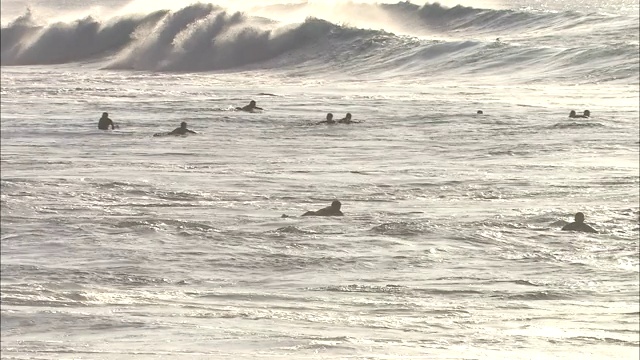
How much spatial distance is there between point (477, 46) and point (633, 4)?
463 inches

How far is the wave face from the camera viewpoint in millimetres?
36219

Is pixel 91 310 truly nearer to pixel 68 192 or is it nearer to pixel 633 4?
pixel 68 192

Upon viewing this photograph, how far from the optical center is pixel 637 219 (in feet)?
52.8

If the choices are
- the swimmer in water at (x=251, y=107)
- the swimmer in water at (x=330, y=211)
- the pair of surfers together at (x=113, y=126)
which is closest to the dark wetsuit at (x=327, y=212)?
the swimmer in water at (x=330, y=211)

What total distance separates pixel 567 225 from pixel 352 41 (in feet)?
96.1

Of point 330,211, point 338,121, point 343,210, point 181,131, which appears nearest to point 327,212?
point 330,211

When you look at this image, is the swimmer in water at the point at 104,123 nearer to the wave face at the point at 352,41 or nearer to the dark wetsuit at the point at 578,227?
the dark wetsuit at the point at 578,227

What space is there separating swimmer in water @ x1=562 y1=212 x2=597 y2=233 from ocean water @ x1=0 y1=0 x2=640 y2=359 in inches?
9.1

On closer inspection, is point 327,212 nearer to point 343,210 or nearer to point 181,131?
point 343,210

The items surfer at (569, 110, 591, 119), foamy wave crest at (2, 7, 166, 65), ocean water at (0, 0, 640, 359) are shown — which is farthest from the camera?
foamy wave crest at (2, 7, 166, 65)

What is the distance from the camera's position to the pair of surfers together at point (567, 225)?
15250mm

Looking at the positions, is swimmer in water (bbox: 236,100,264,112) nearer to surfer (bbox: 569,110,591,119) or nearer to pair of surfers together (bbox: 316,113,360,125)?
pair of surfers together (bbox: 316,113,360,125)

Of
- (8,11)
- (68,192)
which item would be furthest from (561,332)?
(8,11)

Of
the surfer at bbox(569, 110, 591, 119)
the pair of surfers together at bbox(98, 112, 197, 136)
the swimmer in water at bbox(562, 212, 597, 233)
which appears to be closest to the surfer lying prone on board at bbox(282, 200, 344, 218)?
the swimmer in water at bbox(562, 212, 597, 233)
